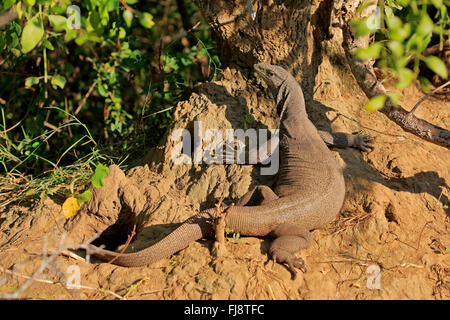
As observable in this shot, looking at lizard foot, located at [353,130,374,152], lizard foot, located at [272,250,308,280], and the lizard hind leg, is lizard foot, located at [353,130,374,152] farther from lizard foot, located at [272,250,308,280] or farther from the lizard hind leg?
lizard foot, located at [272,250,308,280]

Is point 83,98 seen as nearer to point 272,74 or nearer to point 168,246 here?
point 272,74

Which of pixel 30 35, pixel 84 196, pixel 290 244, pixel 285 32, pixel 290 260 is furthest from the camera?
pixel 285 32

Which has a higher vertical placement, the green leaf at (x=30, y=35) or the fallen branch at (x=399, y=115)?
the green leaf at (x=30, y=35)

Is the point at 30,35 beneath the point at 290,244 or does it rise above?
above

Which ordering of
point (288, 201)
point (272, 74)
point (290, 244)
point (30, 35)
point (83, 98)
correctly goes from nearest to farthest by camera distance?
point (30, 35) → point (290, 244) → point (288, 201) → point (272, 74) → point (83, 98)

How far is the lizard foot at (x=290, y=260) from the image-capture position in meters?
3.86

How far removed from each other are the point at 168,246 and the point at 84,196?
45.3 inches

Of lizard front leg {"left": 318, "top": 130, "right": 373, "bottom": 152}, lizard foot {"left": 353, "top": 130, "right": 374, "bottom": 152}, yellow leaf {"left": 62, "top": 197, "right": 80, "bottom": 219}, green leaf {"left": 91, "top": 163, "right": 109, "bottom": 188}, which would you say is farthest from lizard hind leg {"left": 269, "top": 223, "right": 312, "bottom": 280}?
yellow leaf {"left": 62, "top": 197, "right": 80, "bottom": 219}

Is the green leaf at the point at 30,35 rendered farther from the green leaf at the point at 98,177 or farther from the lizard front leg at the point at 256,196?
the lizard front leg at the point at 256,196

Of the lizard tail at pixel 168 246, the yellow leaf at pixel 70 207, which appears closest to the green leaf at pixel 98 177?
the yellow leaf at pixel 70 207

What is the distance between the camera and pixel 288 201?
Answer: 4406 millimetres

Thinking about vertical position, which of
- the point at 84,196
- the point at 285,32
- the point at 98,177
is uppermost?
the point at 285,32

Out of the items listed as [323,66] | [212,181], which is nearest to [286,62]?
[323,66]

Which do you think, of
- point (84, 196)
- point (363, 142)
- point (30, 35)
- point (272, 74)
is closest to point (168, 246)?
point (84, 196)
